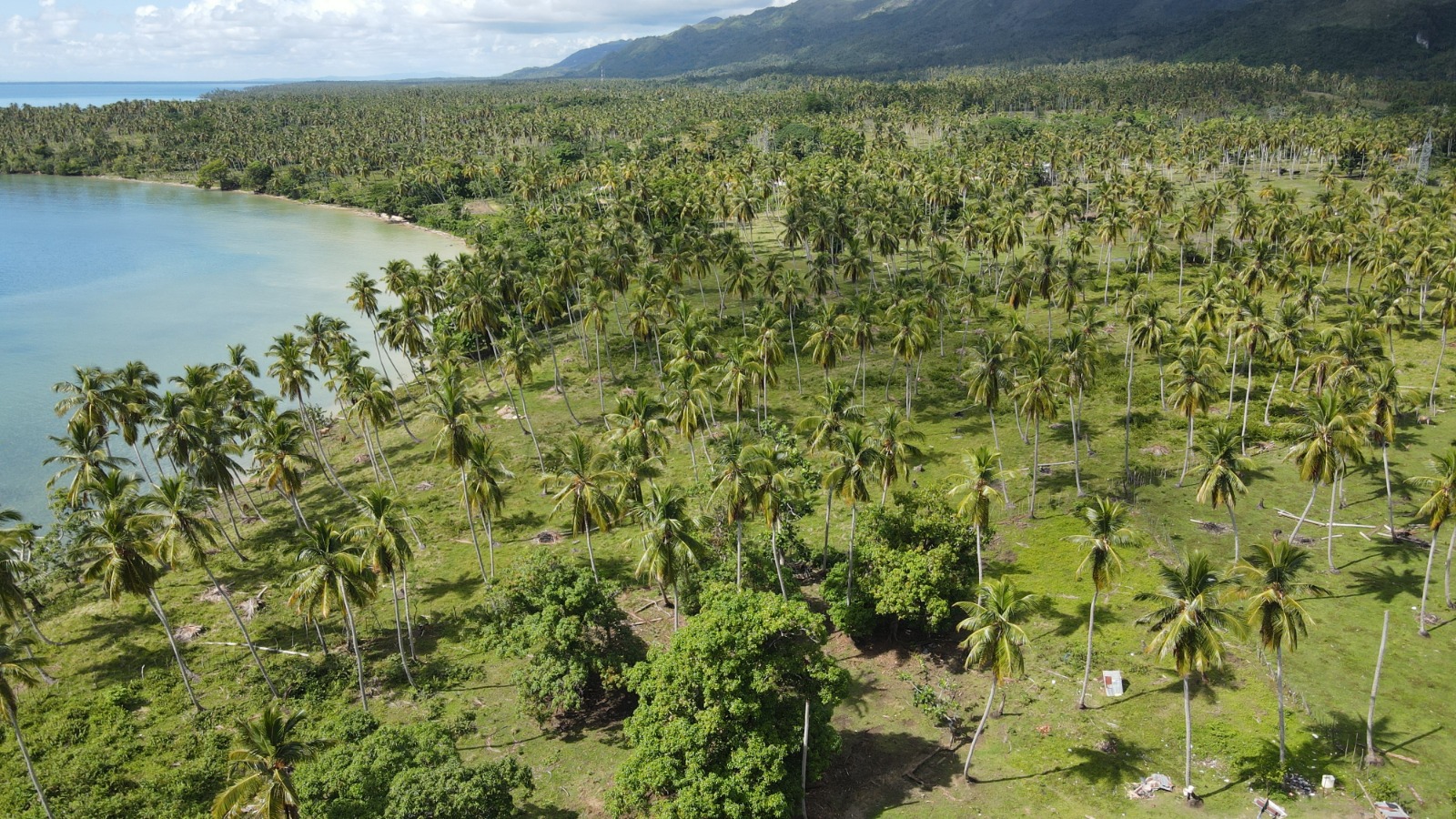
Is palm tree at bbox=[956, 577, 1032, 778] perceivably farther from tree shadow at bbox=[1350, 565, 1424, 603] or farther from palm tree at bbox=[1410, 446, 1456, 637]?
tree shadow at bbox=[1350, 565, 1424, 603]

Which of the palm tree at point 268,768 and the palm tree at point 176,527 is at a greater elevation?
the palm tree at point 176,527

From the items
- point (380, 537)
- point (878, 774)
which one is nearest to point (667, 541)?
point (380, 537)

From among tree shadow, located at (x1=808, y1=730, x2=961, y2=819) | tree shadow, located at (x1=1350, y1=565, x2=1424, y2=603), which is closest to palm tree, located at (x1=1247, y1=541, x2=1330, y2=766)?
tree shadow, located at (x1=808, y1=730, x2=961, y2=819)

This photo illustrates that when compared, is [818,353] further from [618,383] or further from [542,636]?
[542,636]

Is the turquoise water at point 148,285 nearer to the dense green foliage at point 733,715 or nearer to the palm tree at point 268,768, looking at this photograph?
the palm tree at point 268,768

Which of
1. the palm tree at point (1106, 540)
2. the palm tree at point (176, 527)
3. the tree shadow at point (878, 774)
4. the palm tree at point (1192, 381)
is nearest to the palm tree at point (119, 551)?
the palm tree at point (176, 527)

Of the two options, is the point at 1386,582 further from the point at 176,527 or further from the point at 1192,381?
the point at 176,527
